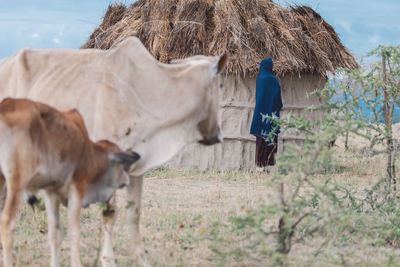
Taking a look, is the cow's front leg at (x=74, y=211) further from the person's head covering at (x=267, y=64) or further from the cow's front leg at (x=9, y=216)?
the person's head covering at (x=267, y=64)

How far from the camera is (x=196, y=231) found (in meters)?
5.86

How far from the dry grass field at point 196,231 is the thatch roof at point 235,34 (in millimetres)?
2048

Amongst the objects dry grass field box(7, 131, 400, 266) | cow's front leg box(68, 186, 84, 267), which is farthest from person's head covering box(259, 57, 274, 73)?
cow's front leg box(68, 186, 84, 267)

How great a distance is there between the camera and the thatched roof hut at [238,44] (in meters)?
10.6

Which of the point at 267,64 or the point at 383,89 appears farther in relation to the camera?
the point at 267,64

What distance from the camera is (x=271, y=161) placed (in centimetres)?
1064

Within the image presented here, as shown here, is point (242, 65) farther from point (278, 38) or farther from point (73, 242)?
point (73, 242)

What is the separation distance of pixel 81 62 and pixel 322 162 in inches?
67.8

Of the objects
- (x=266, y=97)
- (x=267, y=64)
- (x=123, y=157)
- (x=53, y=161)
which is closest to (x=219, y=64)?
(x=123, y=157)

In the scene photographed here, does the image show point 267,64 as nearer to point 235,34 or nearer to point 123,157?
point 235,34

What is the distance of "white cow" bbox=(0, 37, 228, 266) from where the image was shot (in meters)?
3.77

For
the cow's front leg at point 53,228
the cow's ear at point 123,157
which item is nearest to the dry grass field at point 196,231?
the cow's front leg at point 53,228

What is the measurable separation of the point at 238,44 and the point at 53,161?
766 centimetres

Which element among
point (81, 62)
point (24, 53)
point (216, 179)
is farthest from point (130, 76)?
point (216, 179)
